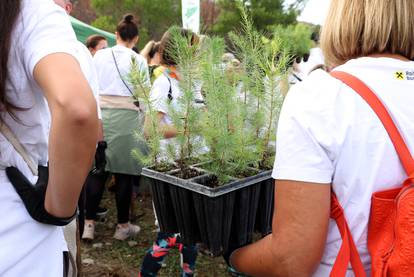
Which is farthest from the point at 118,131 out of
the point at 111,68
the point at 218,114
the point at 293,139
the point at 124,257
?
the point at 293,139

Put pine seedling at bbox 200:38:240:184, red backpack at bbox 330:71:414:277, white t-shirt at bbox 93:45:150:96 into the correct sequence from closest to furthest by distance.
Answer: red backpack at bbox 330:71:414:277 < pine seedling at bbox 200:38:240:184 < white t-shirt at bbox 93:45:150:96

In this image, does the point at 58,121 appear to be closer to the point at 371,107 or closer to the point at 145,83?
the point at 145,83

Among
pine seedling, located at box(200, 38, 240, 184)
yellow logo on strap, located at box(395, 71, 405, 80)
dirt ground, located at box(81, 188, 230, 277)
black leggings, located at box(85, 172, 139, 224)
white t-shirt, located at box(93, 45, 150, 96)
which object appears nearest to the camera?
yellow logo on strap, located at box(395, 71, 405, 80)

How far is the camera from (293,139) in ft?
3.36

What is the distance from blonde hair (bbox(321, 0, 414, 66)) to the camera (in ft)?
3.49

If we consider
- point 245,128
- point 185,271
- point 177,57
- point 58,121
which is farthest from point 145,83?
point 185,271

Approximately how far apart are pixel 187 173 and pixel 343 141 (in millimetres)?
588

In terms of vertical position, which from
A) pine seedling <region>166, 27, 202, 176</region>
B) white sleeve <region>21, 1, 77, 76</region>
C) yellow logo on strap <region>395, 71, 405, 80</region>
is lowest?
pine seedling <region>166, 27, 202, 176</region>

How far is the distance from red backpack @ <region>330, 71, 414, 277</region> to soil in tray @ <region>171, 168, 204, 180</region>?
0.51 metres

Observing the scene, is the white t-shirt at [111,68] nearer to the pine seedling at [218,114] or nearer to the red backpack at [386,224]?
the pine seedling at [218,114]

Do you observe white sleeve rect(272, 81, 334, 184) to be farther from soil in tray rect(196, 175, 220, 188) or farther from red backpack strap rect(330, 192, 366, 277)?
soil in tray rect(196, 175, 220, 188)

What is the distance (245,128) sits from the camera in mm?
1506

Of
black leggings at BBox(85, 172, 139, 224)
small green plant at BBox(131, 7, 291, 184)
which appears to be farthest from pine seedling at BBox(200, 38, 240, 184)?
black leggings at BBox(85, 172, 139, 224)

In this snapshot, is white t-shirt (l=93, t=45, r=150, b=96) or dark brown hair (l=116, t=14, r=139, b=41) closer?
white t-shirt (l=93, t=45, r=150, b=96)
